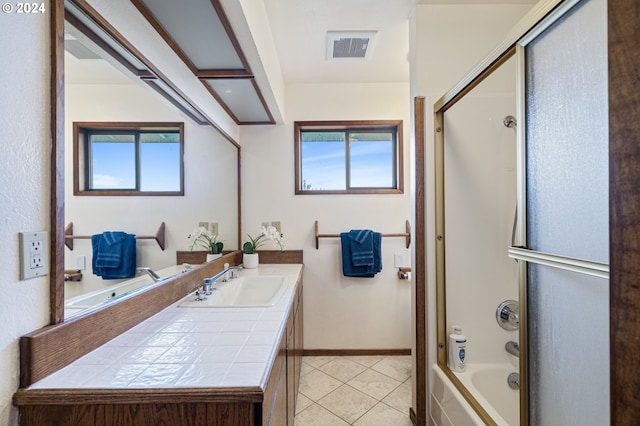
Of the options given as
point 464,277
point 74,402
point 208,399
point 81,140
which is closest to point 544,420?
point 464,277

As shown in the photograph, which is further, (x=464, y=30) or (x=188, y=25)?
(x=464, y=30)

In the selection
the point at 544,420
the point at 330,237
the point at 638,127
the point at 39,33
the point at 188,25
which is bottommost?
the point at 544,420

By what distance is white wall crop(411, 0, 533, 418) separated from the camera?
5.93ft

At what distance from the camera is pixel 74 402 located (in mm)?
722

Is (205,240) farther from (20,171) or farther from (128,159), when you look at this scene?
(20,171)

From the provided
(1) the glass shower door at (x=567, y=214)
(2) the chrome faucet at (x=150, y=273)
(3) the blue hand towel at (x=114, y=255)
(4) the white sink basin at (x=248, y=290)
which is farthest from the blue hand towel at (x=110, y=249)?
(1) the glass shower door at (x=567, y=214)

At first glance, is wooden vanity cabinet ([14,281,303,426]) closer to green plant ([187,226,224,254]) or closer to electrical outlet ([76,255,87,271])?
electrical outlet ([76,255,87,271])

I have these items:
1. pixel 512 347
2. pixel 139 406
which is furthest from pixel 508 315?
pixel 139 406

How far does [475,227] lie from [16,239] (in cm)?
195

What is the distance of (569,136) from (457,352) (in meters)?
1.29

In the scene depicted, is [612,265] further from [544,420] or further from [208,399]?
[208,399]

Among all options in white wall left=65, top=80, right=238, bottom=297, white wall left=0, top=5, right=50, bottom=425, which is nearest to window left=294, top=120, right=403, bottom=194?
white wall left=65, top=80, right=238, bottom=297

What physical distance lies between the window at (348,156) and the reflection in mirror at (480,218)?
112 centimetres

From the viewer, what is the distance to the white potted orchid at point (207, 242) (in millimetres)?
1808
